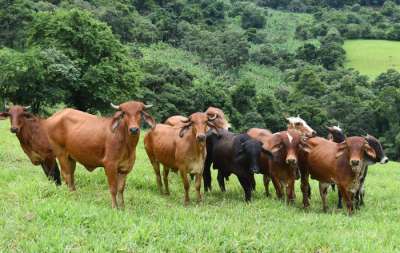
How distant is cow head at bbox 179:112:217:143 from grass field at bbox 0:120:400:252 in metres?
1.37

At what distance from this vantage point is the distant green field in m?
93.2

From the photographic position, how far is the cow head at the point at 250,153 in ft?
38.3

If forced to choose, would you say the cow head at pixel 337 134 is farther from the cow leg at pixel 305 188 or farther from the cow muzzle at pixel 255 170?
the cow muzzle at pixel 255 170

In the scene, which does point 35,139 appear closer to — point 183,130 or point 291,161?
point 183,130

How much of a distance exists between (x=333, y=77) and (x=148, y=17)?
3508 centimetres

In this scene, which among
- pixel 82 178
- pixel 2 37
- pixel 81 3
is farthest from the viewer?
pixel 81 3

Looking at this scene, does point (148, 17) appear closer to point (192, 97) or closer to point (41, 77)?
point (192, 97)

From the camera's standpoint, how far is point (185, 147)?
35.8ft

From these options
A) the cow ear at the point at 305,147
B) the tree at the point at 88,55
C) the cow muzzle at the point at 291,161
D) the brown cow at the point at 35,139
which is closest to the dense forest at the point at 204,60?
the tree at the point at 88,55

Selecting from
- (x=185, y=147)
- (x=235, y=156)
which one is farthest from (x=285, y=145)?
(x=185, y=147)

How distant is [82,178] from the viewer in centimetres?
1222

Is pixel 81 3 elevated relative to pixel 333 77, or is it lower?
elevated

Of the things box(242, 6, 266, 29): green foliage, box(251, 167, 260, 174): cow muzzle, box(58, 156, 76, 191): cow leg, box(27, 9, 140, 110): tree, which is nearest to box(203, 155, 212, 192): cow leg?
box(251, 167, 260, 174): cow muzzle

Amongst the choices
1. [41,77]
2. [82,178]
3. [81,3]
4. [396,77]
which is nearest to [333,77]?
[396,77]
